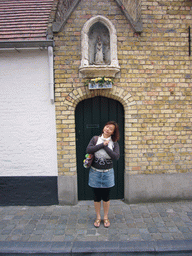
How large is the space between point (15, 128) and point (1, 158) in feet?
2.52

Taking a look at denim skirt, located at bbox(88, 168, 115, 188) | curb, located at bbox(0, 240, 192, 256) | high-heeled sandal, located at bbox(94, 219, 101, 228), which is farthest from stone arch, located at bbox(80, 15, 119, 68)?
curb, located at bbox(0, 240, 192, 256)

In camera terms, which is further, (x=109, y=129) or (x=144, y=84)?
(x=144, y=84)

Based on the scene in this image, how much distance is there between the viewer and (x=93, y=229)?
11.1 ft

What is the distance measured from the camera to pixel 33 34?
4.09m

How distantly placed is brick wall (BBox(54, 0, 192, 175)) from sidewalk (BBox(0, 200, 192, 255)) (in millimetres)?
876

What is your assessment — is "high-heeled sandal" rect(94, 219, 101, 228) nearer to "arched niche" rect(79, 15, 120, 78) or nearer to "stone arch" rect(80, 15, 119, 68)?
"arched niche" rect(79, 15, 120, 78)

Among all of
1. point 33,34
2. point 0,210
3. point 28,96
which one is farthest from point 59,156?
point 33,34

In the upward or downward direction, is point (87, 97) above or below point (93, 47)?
below

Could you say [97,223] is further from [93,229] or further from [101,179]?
[101,179]

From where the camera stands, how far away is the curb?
292 centimetres

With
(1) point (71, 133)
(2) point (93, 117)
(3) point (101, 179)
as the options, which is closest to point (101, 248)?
(3) point (101, 179)

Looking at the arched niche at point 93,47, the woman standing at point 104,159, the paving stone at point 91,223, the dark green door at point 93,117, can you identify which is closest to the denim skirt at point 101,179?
the woman standing at point 104,159

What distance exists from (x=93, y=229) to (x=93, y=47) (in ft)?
12.2

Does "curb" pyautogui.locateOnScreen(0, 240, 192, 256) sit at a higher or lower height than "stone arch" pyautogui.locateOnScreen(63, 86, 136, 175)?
lower
